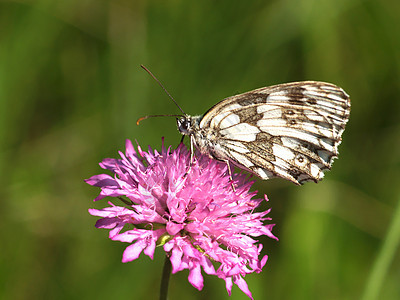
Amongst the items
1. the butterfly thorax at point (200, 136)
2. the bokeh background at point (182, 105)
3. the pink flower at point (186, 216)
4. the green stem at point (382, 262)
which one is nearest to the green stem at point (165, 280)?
the pink flower at point (186, 216)

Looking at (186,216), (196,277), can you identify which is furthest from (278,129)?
(196,277)

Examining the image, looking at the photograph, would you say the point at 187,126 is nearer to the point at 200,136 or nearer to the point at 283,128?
the point at 200,136

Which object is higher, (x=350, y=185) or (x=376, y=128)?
(x=376, y=128)

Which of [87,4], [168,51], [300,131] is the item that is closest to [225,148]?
[300,131]

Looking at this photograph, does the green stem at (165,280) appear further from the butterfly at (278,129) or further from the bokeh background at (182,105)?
the bokeh background at (182,105)

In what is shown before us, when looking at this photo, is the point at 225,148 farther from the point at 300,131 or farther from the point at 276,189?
the point at 276,189

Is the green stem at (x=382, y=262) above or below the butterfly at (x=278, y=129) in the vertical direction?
below
